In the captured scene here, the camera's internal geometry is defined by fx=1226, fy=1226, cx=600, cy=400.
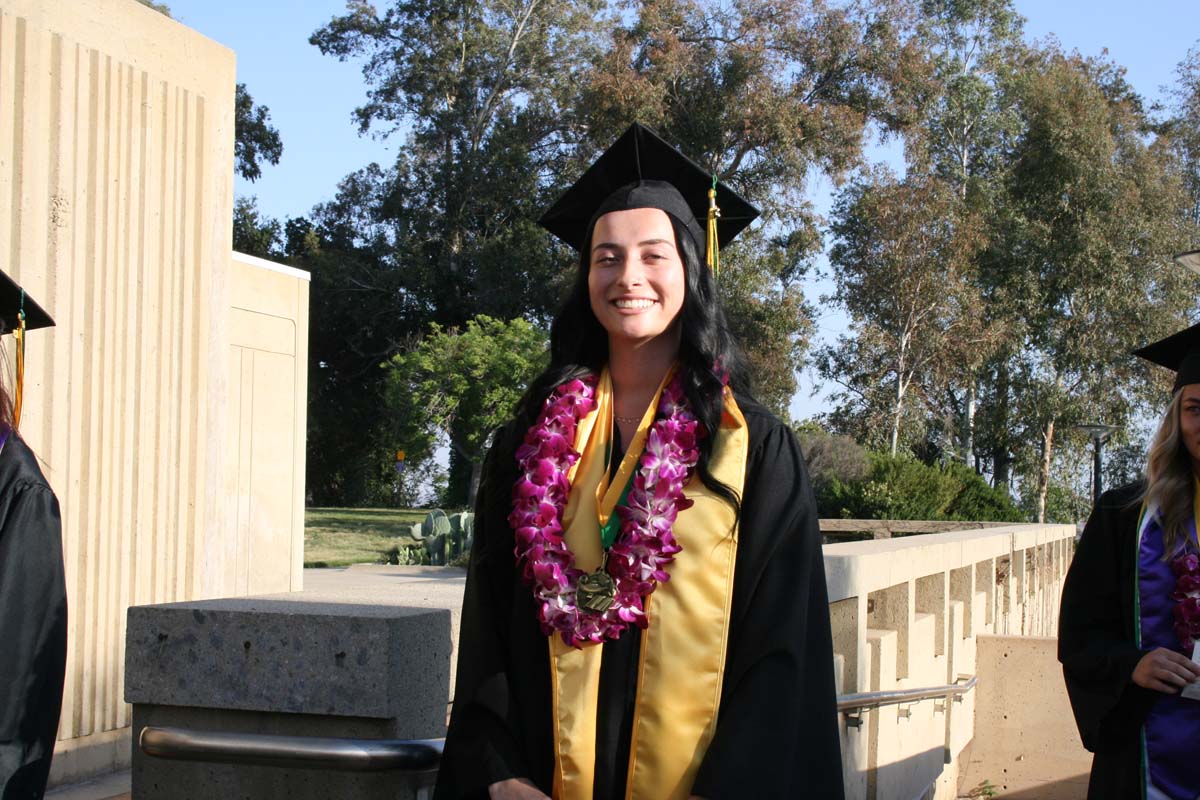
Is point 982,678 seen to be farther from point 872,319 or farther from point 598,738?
point 872,319

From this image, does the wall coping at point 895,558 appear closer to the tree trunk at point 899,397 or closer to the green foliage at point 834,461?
the green foliage at point 834,461

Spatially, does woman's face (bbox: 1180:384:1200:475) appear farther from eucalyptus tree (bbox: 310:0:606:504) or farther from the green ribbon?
eucalyptus tree (bbox: 310:0:606:504)

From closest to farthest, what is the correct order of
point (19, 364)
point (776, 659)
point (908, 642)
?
point (776, 659), point (19, 364), point (908, 642)

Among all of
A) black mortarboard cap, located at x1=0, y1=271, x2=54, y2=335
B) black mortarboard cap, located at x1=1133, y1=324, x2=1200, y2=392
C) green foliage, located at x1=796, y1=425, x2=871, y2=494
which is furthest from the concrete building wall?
green foliage, located at x1=796, y1=425, x2=871, y2=494

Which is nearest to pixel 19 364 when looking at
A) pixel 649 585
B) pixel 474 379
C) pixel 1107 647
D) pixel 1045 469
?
pixel 649 585

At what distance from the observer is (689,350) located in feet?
8.46

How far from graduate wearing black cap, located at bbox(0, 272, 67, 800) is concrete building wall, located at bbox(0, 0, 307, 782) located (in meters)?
3.14

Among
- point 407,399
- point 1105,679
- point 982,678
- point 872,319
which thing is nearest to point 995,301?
point 872,319

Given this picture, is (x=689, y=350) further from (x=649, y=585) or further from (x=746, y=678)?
(x=746, y=678)

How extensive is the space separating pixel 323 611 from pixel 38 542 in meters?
0.62

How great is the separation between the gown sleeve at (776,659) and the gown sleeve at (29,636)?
1.38m

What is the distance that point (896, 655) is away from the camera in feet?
20.2

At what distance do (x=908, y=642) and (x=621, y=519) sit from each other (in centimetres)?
427

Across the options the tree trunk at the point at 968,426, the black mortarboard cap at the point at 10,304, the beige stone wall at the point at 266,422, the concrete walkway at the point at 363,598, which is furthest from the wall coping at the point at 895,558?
the tree trunk at the point at 968,426
